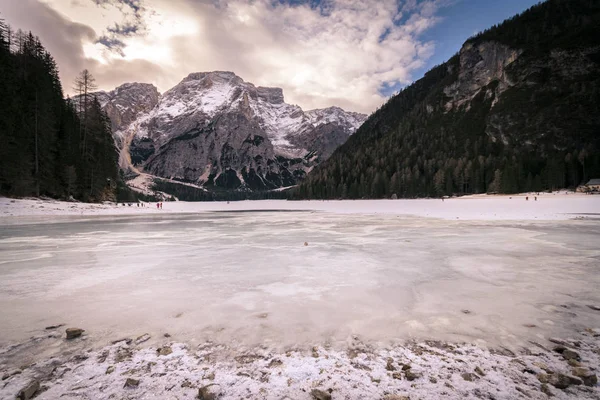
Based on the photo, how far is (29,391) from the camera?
104 inches

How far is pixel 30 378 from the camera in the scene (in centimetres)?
297

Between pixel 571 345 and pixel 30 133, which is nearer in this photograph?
pixel 571 345

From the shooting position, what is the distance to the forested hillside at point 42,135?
113 ft

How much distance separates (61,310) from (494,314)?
316 inches

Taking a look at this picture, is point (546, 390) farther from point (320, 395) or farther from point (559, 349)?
point (320, 395)

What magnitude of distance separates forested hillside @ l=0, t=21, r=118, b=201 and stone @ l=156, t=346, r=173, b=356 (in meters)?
44.1

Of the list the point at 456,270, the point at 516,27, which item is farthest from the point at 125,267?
the point at 516,27

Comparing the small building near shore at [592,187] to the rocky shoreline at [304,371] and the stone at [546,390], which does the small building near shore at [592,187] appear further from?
the stone at [546,390]

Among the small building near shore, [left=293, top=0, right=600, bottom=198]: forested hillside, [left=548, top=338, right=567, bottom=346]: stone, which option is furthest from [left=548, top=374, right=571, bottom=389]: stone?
the small building near shore

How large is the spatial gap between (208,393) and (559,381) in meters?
3.75

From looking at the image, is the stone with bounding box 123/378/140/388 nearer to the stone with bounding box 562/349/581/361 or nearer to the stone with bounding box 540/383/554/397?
the stone with bounding box 540/383/554/397

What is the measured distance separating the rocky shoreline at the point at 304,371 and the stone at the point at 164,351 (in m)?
0.03

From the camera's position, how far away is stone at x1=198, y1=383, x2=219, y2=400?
2.66 metres

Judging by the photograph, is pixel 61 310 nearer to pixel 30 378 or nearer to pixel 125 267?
pixel 30 378
